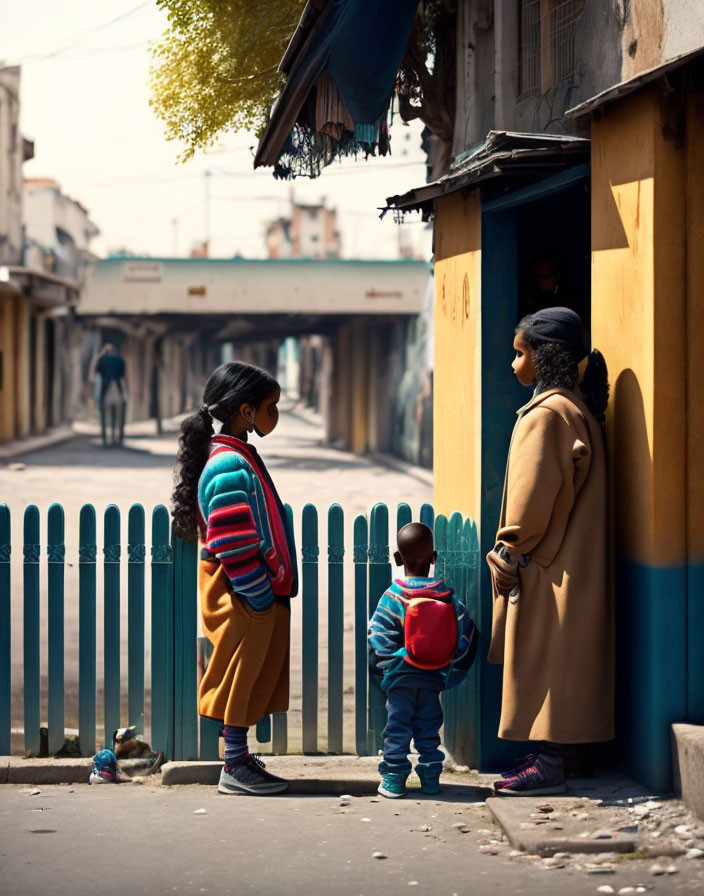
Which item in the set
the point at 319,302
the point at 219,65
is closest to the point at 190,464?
the point at 219,65

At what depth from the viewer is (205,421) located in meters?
5.67

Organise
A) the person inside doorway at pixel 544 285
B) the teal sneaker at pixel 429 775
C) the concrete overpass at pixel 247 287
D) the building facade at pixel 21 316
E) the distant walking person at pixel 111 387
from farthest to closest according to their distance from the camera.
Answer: the concrete overpass at pixel 247 287 < the building facade at pixel 21 316 < the distant walking person at pixel 111 387 < the person inside doorway at pixel 544 285 < the teal sneaker at pixel 429 775

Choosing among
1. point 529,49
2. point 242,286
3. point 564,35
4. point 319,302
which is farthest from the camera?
point 242,286

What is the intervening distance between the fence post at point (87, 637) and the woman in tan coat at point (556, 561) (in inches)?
73.9

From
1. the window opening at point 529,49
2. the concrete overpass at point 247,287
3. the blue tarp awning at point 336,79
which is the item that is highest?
the concrete overpass at point 247,287

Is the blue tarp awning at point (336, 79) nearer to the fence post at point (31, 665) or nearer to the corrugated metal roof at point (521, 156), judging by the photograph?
the corrugated metal roof at point (521, 156)

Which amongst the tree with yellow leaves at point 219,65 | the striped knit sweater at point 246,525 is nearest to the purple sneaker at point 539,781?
the striped knit sweater at point 246,525

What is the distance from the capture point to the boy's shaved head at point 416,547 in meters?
5.30

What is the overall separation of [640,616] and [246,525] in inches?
60.2

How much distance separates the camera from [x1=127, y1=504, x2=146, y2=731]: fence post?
6012mm

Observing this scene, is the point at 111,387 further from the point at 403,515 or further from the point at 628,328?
the point at 628,328

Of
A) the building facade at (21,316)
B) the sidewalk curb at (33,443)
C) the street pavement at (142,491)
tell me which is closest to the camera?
the street pavement at (142,491)

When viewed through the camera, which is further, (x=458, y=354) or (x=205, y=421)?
(x=458, y=354)

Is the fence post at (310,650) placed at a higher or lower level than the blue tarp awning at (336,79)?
lower
